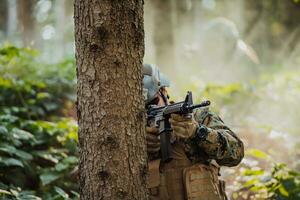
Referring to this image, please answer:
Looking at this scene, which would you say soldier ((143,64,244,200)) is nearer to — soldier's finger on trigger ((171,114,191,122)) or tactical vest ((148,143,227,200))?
tactical vest ((148,143,227,200))

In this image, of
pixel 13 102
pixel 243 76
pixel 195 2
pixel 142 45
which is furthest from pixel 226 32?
pixel 195 2

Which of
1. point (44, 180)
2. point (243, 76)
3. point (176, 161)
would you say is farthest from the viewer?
point (243, 76)

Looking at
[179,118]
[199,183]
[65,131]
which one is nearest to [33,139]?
[65,131]

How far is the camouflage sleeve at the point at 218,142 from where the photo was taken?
11.6ft

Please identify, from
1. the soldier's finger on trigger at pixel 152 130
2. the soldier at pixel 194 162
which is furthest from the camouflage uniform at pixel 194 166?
the soldier's finger on trigger at pixel 152 130

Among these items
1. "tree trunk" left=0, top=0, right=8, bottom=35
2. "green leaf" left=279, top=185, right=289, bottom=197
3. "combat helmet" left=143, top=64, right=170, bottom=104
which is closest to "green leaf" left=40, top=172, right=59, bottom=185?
"combat helmet" left=143, top=64, right=170, bottom=104

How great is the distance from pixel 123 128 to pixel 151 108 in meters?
0.79

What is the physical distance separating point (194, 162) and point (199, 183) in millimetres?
186

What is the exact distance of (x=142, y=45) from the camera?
3.16 m

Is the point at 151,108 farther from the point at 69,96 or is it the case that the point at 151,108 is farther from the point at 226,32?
the point at 226,32

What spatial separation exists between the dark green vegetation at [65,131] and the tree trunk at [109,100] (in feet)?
3.88

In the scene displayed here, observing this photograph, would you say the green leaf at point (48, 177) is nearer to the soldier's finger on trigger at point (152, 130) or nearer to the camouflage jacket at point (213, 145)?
the camouflage jacket at point (213, 145)

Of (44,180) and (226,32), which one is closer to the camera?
(44,180)

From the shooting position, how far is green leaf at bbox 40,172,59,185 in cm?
483
